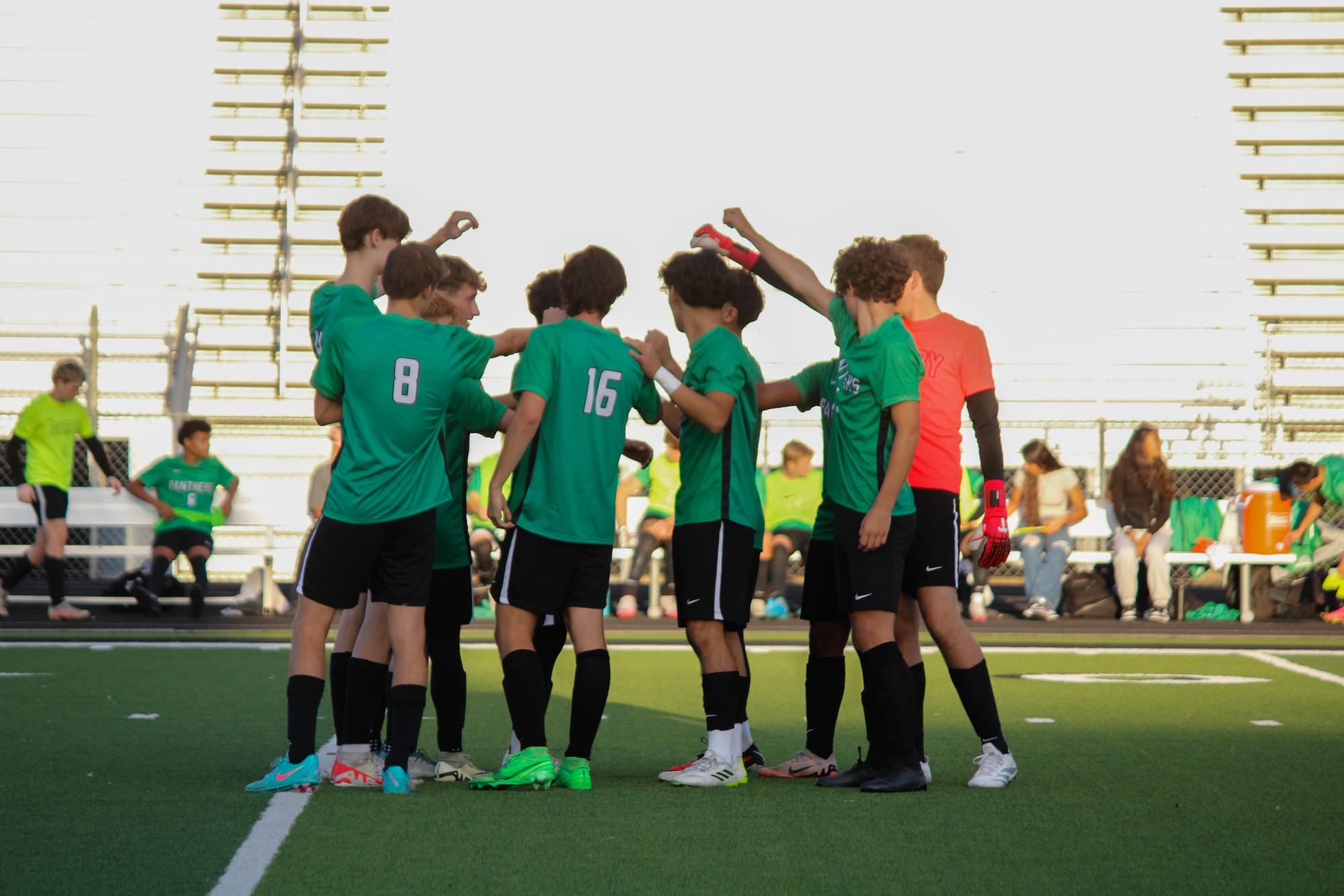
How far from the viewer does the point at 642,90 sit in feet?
64.3

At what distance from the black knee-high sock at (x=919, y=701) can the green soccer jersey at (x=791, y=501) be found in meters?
7.70

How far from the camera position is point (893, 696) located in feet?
14.7

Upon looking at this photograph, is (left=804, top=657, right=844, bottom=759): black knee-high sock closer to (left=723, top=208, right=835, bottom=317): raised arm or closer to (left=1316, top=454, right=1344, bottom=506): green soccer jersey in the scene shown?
(left=723, top=208, right=835, bottom=317): raised arm

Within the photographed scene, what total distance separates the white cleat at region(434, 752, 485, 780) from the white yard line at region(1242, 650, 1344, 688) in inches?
183

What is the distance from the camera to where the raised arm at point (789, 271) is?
Answer: 16.1ft

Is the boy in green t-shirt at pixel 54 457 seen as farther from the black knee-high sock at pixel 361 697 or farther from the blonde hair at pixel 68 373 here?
the black knee-high sock at pixel 361 697

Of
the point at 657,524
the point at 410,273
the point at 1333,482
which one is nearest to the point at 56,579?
the point at 657,524

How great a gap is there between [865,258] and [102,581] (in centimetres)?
1134

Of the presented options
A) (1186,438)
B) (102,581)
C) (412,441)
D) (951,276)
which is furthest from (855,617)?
(951,276)

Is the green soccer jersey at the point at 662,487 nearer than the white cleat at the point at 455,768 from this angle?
No

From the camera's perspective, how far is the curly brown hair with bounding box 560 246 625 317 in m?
4.62

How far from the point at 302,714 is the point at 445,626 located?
580 millimetres

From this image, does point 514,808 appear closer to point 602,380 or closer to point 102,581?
point 602,380

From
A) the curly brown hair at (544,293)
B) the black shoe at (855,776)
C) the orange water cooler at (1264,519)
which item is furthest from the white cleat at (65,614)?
the orange water cooler at (1264,519)
